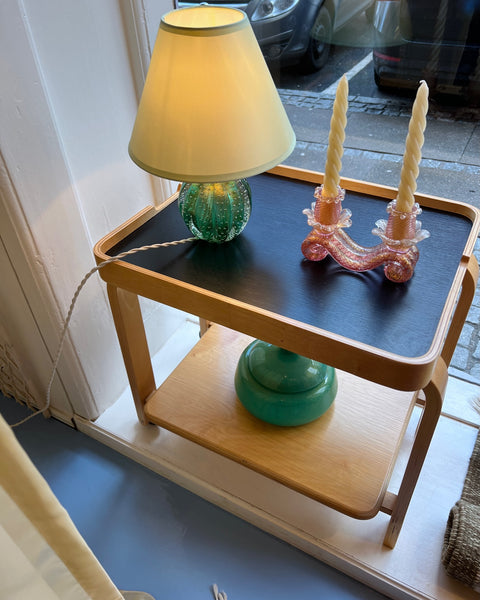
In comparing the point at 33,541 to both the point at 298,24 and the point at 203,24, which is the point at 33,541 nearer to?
the point at 203,24

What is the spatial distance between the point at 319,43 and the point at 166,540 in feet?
3.68

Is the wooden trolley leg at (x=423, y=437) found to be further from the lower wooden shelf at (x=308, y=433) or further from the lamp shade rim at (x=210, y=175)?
the lamp shade rim at (x=210, y=175)

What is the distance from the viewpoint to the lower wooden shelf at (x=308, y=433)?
938 mm

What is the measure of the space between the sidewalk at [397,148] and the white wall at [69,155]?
15.6 inches

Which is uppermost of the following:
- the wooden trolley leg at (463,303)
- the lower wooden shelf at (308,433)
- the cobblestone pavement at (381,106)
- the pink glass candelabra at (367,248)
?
the cobblestone pavement at (381,106)

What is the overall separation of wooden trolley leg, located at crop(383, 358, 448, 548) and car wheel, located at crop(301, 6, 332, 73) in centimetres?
72

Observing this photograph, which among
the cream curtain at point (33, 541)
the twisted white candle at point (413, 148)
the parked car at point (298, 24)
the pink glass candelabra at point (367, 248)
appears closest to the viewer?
the cream curtain at point (33, 541)

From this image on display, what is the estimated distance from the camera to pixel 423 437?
0.79 meters

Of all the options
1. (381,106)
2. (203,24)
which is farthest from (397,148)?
(203,24)

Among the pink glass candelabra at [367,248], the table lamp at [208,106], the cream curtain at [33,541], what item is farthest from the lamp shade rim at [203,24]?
the cream curtain at [33,541]

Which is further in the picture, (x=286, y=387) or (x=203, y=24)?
(x=286, y=387)

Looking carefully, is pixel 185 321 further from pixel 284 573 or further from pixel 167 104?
pixel 167 104

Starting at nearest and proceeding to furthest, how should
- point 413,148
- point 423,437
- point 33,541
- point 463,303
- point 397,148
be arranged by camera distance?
point 33,541 < point 413,148 < point 423,437 < point 463,303 < point 397,148

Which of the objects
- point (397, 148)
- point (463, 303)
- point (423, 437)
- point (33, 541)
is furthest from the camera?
point (397, 148)
